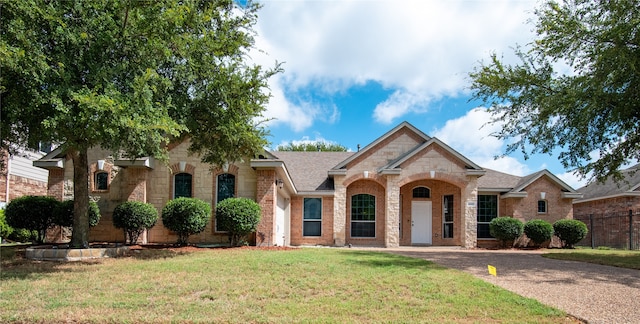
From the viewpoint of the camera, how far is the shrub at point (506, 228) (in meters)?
21.3

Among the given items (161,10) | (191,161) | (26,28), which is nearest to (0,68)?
(26,28)

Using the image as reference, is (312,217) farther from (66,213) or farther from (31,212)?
(31,212)

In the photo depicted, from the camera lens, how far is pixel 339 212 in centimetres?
2194

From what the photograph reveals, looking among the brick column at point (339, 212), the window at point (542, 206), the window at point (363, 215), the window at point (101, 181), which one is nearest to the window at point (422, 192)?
the window at point (363, 215)

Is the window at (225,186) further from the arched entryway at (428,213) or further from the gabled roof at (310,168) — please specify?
the arched entryway at (428,213)

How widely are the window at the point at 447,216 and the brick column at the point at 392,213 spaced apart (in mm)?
3299

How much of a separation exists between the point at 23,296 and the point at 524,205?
2237 centimetres

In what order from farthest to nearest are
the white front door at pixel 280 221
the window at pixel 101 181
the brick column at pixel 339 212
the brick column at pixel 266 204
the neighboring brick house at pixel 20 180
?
the brick column at pixel 339 212 < the neighboring brick house at pixel 20 180 < the white front door at pixel 280 221 < the window at pixel 101 181 < the brick column at pixel 266 204

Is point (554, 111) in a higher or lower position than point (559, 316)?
higher

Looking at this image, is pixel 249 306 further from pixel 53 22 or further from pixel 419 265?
pixel 53 22

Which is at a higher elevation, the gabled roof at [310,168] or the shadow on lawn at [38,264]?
the gabled roof at [310,168]

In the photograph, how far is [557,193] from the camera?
23359 mm

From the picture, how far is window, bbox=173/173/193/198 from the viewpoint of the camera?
17734 mm

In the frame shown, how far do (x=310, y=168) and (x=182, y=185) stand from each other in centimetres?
866
